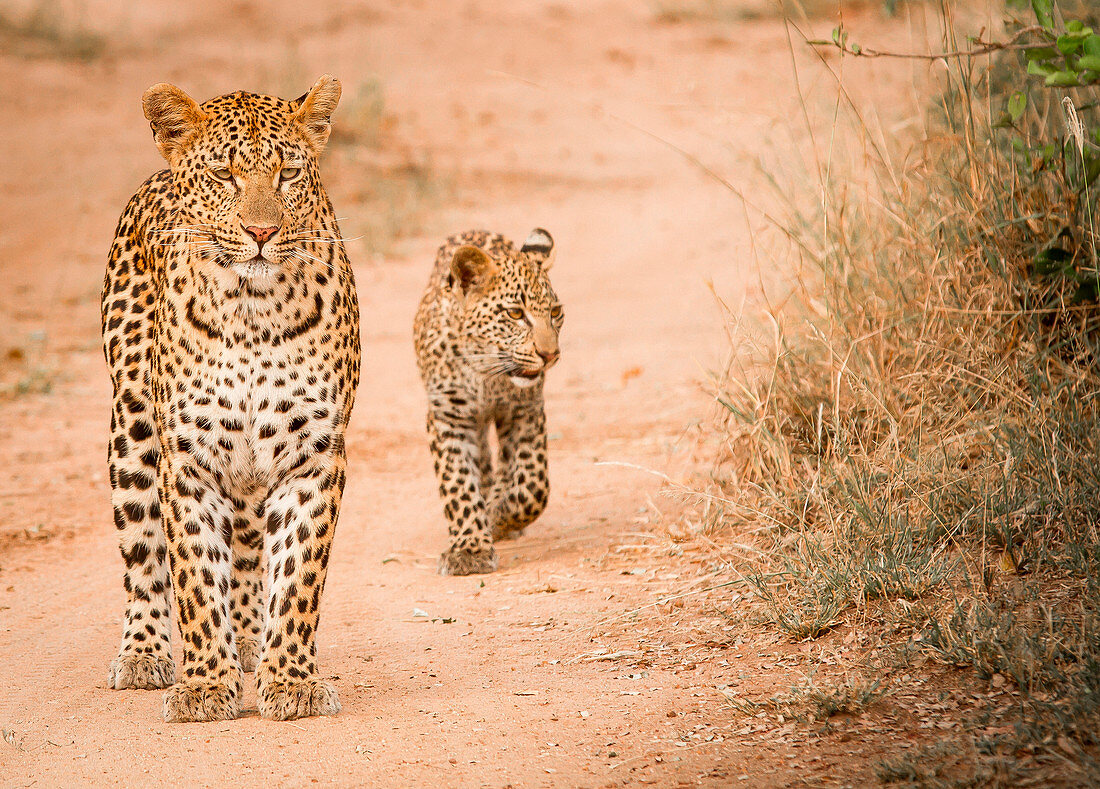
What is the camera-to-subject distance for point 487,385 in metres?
A: 7.11

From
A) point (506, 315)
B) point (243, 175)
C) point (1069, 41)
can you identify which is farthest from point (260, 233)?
point (1069, 41)

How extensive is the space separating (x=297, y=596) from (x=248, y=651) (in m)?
0.82

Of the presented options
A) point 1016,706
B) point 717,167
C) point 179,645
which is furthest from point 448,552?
point 717,167

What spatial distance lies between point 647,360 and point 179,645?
20.8ft

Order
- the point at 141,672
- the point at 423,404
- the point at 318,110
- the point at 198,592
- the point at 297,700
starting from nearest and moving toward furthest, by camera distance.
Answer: the point at 297,700, the point at 198,592, the point at 318,110, the point at 141,672, the point at 423,404

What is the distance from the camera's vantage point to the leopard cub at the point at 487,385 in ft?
22.6

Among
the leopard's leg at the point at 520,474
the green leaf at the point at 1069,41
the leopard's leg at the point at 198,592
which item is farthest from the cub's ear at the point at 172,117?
the green leaf at the point at 1069,41

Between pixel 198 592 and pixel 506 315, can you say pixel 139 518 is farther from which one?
pixel 506 315

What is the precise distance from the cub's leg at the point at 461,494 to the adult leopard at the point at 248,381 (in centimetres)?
201

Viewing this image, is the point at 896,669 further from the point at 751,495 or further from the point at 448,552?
the point at 448,552

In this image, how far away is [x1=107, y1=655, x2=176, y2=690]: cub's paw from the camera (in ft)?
16.6

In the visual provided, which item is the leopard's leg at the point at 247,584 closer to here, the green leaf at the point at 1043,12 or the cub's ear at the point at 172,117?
the cub's ear at the point at 172,117

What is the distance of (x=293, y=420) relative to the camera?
15.4 feet

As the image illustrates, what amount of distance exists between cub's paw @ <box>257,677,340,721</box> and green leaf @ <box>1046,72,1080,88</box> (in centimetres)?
359
